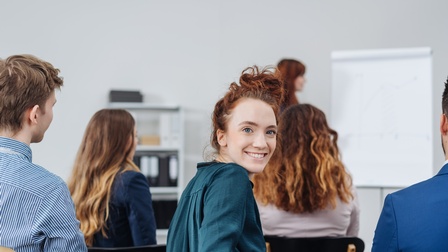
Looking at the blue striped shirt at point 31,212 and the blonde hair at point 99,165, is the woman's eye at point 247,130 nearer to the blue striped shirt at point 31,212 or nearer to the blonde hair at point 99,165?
the blue striped shirt at point 31,212

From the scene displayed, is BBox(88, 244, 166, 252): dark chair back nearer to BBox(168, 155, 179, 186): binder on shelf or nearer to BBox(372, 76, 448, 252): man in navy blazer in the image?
BBox(372, 76, 448, 252): man in navy blazer

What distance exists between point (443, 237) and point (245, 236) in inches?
19.9

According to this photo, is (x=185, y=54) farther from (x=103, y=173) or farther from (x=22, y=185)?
(x=22, y=185)

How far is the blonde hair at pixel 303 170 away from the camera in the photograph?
109 inches

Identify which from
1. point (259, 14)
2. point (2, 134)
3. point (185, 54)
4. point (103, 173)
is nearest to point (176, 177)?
point (185, 54)

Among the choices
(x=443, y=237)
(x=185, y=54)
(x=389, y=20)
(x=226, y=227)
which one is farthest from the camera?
(x=185, y=54)

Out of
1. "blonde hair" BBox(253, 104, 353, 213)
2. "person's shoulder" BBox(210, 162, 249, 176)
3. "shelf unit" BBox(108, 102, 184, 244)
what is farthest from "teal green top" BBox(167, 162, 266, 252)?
"shelf unit" BBox(108, 102, 184, 244)

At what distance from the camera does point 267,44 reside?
233 inches

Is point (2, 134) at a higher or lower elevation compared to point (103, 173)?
higher

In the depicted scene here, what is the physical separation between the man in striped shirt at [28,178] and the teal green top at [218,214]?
0.29 m

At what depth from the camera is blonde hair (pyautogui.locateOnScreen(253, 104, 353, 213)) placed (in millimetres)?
2762

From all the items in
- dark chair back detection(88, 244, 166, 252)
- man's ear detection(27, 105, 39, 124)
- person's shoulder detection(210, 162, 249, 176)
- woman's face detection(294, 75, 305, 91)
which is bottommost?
dark chair back detection(88, 244, 166, 252)

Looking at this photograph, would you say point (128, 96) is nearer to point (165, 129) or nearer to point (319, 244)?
point (165, 129)

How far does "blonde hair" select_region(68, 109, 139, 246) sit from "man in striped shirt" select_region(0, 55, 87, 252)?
108 centimetres
